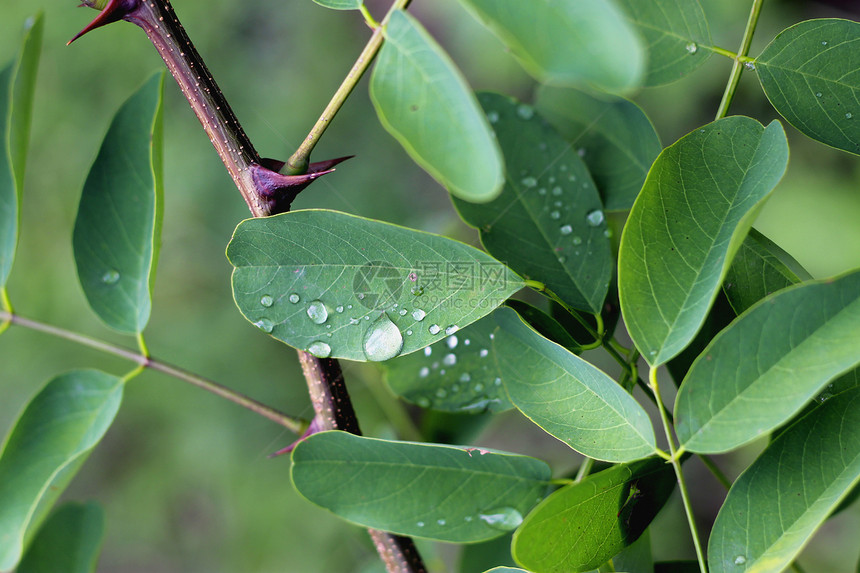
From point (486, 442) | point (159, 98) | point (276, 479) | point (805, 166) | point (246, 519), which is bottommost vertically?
point (246, 519)

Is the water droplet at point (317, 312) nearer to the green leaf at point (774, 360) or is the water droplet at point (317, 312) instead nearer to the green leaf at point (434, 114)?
the green leaf at point (434, 114)

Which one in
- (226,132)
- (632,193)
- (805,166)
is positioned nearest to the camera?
(226,132)

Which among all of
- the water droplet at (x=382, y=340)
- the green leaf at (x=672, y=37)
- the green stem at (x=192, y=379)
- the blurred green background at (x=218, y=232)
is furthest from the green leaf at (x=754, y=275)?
the blurred green background at (x=218, y=232)

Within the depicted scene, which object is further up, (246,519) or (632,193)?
(632,193)

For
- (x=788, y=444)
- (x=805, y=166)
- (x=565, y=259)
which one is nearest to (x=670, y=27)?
(x=565, y=259)

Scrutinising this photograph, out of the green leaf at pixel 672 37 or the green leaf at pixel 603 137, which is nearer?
the green leaf at pixel 672 37

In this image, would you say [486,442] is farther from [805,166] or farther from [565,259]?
[565,259]
